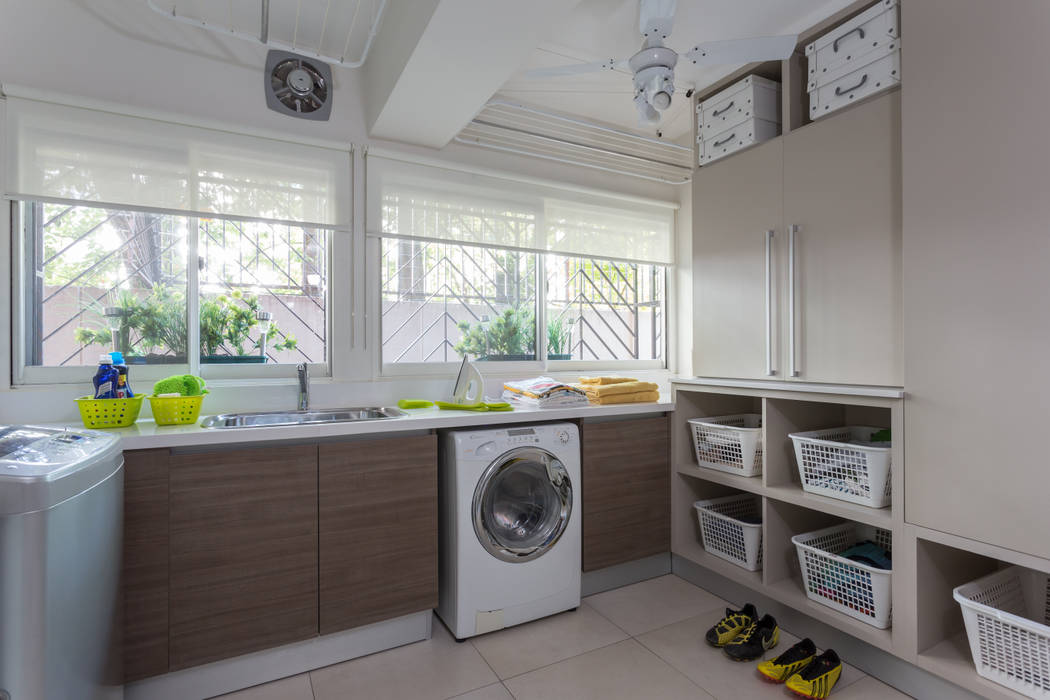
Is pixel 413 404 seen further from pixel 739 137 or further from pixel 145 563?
pixel 739 137

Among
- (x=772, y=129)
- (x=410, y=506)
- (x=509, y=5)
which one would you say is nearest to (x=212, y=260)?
(x=410, y=506)

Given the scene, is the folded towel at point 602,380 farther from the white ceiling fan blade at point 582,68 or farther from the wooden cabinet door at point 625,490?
the white ceiling fan blade at point 582,68

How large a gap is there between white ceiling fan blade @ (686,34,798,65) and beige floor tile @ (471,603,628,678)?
2.18 metres

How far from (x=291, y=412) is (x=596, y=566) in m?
1.57

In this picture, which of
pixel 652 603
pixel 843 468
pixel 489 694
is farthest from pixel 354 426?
pixel 843 468

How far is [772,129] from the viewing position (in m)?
2.40

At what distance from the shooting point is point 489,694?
1795 millimetres

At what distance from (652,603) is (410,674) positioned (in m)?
1.15

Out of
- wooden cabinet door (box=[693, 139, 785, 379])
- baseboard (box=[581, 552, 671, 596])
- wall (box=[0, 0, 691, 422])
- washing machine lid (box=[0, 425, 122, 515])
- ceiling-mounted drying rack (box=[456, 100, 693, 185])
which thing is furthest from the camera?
ceiling-mounted drying rack (box=[456, 100, 693, 185])

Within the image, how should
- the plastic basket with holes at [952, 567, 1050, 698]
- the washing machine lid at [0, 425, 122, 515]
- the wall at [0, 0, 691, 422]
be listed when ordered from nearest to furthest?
the washing machine lid at [0, 425, 122, 515] → the plastic basket with holes at [952, 567, 1050, 698] → the wall at [0, 0, 691, 422]

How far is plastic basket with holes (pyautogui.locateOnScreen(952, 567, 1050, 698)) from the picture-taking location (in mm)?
1424

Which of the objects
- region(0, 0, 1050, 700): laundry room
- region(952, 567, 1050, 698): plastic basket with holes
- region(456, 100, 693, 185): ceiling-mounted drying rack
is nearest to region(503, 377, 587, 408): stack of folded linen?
region(0, 0, 1050, 700): laundry room

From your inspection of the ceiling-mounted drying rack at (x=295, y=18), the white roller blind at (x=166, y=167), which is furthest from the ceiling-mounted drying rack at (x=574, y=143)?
the white roller blind at (x=166, y=167)

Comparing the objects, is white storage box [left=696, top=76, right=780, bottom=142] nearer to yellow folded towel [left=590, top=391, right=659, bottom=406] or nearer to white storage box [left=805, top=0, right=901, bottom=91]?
white storage box [left=805, top=0, right=901, bottom=91]
